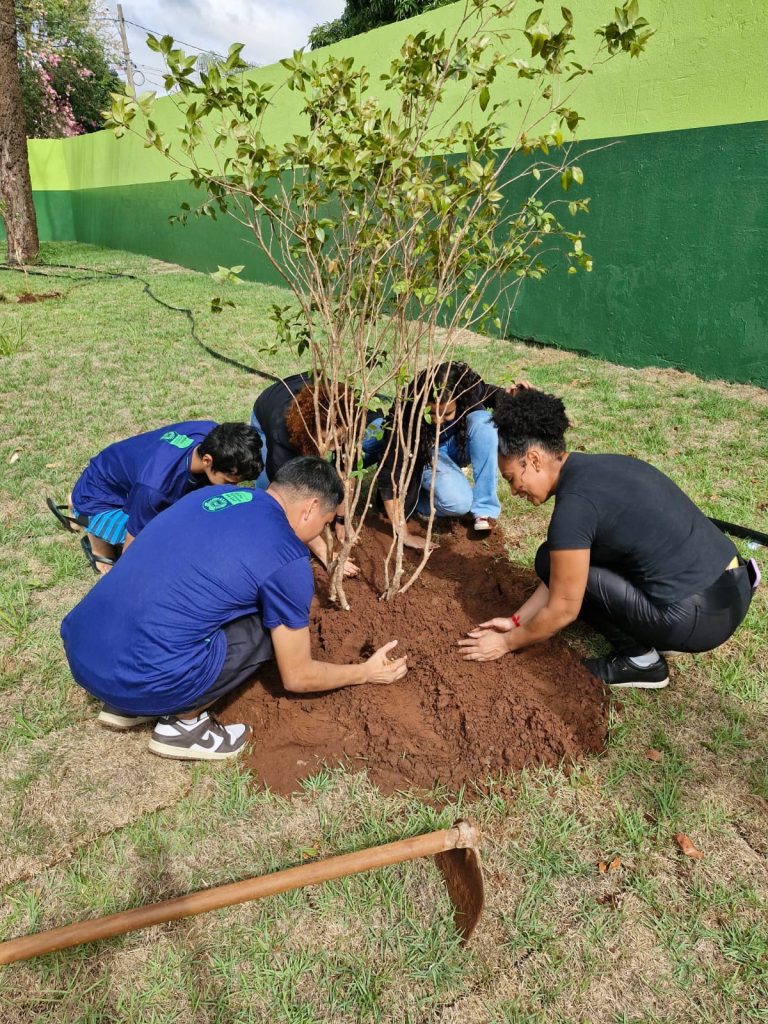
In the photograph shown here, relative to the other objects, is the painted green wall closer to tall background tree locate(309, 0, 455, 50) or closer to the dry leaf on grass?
the dry leaf on grass

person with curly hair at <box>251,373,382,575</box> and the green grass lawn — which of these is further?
person with curly hair at <box>251,373,382,575</box>

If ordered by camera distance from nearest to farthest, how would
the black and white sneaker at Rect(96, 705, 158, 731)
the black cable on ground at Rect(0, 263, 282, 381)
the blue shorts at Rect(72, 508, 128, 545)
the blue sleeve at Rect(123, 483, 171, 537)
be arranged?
the black and white sneaker at Rect(96, 705, 158, 731)
the blue sleeve at Rect(123, 483, 171, 537)
the blue shorts at Rect(72, 508, 128, 545)
the black cable on ground at Rect(0, 263, 282, 381)

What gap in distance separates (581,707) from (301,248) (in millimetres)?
1947

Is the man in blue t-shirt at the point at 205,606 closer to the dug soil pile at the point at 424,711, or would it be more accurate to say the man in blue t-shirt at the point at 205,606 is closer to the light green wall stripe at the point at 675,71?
the dug soil pile at the point at 424,711

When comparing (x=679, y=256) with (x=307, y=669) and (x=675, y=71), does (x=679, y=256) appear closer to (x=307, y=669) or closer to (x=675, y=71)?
(x=675, y=71)

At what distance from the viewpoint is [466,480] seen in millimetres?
3648

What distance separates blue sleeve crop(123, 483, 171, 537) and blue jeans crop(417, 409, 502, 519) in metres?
1.41

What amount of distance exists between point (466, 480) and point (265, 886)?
254 cm

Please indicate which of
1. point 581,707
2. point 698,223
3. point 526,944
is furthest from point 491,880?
point 698,223

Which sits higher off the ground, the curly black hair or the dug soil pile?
the curly black hair

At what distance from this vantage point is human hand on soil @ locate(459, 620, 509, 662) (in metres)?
2.48

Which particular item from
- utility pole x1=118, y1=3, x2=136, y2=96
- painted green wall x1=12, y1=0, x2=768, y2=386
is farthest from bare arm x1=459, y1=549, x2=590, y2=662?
utility pole x1=118, y1=3, x2=136, y2=96

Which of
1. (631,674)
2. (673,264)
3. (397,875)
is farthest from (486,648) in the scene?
(673,264)

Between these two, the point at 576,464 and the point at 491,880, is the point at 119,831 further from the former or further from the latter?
the point at 576,464
